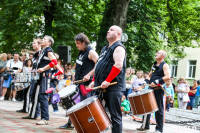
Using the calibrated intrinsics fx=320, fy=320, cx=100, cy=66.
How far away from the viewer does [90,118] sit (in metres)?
4.69

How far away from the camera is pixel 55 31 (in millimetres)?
18078

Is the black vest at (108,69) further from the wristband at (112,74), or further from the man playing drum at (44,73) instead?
the man playing drum at (44,73)

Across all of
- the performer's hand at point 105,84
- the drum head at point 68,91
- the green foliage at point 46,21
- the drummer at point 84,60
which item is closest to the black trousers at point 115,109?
the performer's hand at point 105,84

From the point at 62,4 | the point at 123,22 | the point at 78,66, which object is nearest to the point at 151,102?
the point at 78,66

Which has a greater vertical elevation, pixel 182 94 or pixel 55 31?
pixel 55 31

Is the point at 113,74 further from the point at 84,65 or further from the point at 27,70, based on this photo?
the point at 27,70

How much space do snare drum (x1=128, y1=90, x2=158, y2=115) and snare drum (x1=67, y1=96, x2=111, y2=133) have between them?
2.34 meters

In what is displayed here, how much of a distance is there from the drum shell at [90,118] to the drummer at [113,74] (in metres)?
0.30

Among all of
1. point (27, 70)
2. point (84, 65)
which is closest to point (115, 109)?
point (84, 65)

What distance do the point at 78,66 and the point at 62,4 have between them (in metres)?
11.5

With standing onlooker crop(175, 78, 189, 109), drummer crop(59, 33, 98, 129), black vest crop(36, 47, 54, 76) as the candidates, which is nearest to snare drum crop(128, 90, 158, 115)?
drummer crop(59, 33, 98, 129)

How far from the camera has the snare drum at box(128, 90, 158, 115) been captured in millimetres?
6957

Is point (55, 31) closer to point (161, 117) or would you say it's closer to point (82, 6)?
point (82, 6)

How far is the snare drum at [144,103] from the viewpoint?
696 cm
